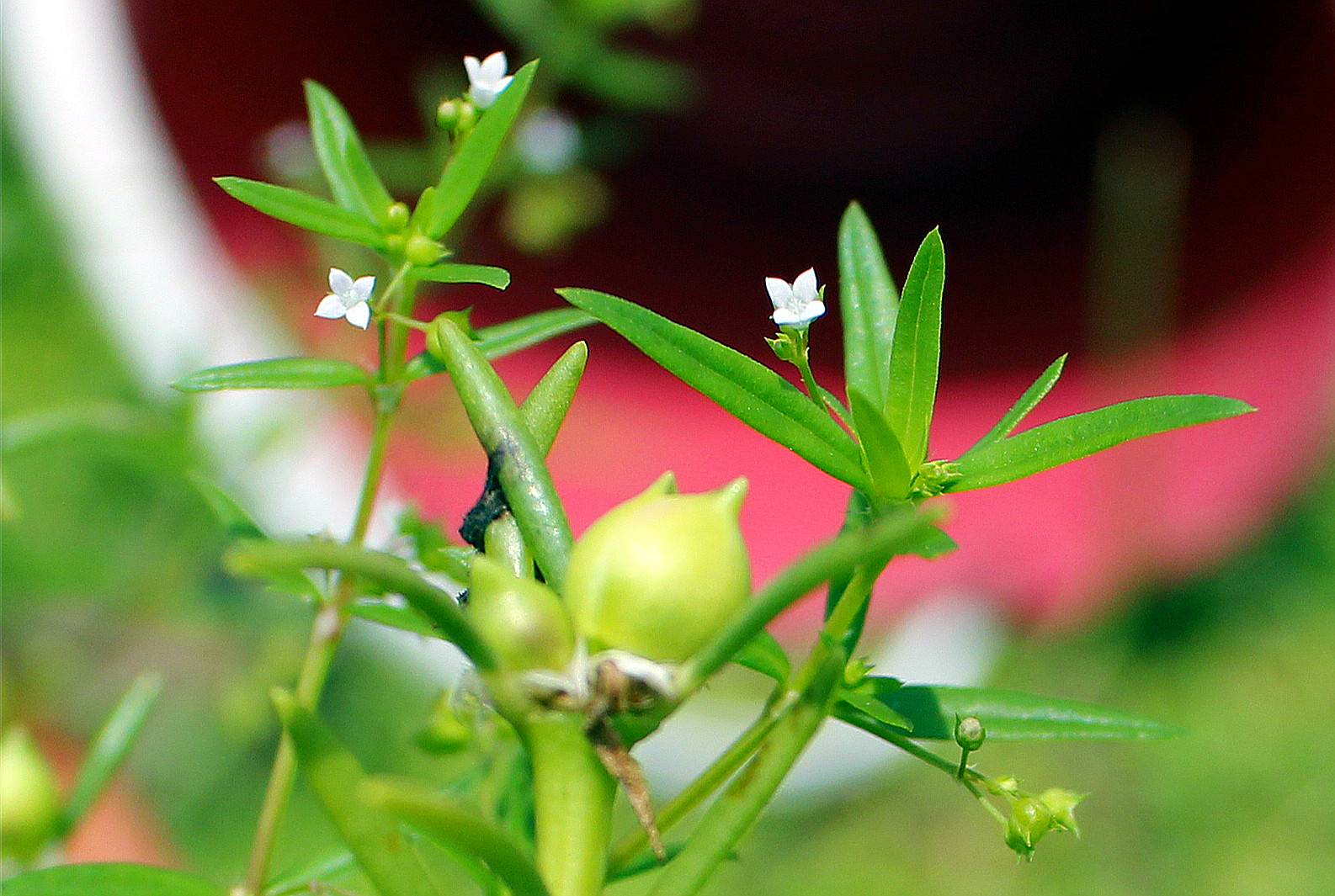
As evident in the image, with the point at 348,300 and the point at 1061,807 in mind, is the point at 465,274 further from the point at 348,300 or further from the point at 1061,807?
the point at 1061,807

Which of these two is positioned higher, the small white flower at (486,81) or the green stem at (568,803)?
the small white flower at (486,81)

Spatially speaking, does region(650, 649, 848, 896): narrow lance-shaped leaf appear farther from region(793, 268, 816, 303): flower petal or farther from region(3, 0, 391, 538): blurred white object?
region(3, 0, 391, 538): blurred white object

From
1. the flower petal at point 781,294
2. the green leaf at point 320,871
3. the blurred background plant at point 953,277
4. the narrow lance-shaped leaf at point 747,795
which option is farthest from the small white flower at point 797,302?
the blurred background plant at point 953,277

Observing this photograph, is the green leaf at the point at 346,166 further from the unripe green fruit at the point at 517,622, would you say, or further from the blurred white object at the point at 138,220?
the blurred white object at the point at 138,220

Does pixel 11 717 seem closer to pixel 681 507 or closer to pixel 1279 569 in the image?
pixel 681 507

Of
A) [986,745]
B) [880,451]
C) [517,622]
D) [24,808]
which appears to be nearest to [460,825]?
[517,622]

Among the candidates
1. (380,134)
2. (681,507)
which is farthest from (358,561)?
(380,134)

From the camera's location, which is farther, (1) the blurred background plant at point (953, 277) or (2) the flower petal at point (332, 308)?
→ (1) the blurred background plant at point (953, 277)

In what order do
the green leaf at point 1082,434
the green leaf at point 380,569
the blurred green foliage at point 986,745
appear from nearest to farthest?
the green leaf at point 380,569 → the green leaf at point 1082,434 → the blurred green foliage at point 986,745
